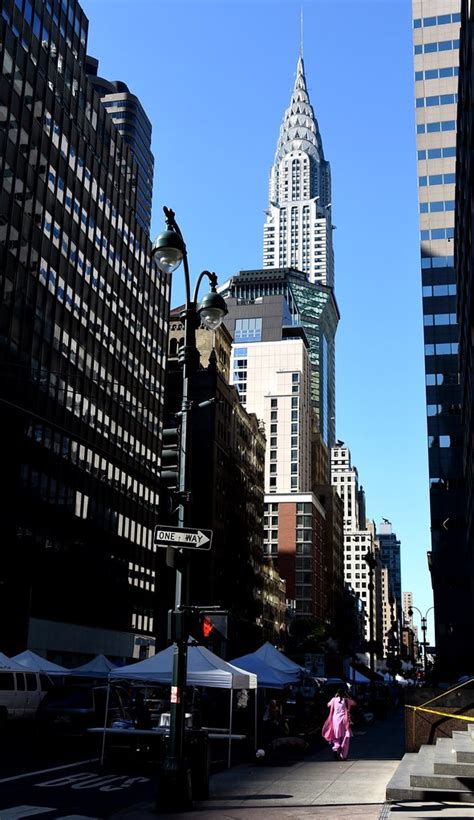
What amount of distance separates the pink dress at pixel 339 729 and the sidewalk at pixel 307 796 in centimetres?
43

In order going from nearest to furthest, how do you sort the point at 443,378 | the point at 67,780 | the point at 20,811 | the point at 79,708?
the point at 20,811 → the point at 67,780 → the point at 79,708 → the point at 443,378

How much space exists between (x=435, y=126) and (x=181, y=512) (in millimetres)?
90801

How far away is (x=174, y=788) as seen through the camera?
43.0 feet

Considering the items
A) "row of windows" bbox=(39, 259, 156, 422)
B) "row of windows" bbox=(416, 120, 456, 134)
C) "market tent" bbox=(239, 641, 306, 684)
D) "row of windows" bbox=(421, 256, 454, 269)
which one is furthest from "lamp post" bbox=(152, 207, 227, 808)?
"row of windows" bbox=(416, 120, 456, 134)

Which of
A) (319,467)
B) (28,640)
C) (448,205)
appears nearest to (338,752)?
(28,640)

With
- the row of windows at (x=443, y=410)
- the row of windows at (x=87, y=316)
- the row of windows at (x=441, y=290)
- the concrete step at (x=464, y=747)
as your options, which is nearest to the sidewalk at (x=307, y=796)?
the concrete step at (x=464, y=747)

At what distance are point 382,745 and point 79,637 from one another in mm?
38421

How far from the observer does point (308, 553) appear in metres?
141

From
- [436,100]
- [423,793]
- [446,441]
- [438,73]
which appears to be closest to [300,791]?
[423,793]

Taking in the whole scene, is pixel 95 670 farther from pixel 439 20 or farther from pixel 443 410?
pixel 439 20

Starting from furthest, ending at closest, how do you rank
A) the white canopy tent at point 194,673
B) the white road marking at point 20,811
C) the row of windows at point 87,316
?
the row of windows at point 87,316 < the white canopy tent at point 194,673 < the white road marking at point 20,811

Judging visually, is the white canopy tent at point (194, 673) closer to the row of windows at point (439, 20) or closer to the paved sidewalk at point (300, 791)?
the paved sidewalk at point (300, 791)

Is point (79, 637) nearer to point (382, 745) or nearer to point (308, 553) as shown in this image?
point (382, 745)

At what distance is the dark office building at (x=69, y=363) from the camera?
175ft
